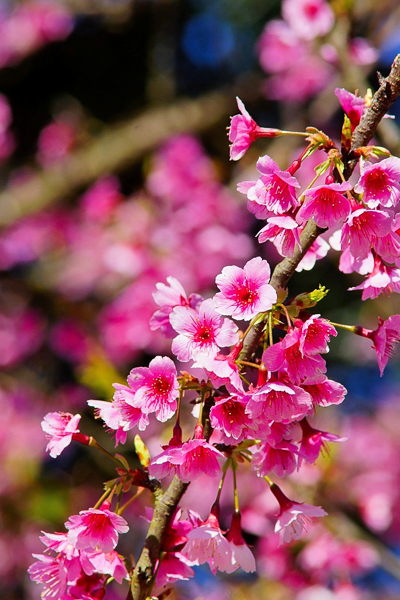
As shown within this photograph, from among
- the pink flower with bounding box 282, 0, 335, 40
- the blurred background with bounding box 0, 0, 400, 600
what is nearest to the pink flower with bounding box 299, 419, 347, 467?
the blurred background with bounding box 0, 0, 400, 600

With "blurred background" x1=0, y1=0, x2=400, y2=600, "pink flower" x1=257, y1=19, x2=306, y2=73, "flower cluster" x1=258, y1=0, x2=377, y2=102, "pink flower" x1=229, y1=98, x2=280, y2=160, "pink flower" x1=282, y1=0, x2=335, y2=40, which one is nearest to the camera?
"pink flower" x1=229, y1=98, x2=280, y2=160

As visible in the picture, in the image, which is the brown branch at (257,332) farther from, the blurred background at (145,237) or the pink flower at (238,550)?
the blurred background at (145,237)

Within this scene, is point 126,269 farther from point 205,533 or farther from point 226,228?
point 205,533

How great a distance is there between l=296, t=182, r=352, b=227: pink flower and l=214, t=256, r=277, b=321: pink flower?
0.10 m

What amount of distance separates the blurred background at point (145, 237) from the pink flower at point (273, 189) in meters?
1.57

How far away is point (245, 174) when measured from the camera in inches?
159

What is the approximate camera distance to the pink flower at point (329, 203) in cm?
88

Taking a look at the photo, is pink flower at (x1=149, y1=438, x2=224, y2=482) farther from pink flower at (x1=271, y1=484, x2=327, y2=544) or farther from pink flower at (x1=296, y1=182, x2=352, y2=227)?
pink flower at (x1=296, y1=182, x2=352, y2=227)

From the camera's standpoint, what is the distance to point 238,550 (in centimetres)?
102

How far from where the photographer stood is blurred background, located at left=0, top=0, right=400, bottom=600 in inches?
121

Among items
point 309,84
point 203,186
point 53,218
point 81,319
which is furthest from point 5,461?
point 309,84

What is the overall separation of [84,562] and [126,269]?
9.66 feet

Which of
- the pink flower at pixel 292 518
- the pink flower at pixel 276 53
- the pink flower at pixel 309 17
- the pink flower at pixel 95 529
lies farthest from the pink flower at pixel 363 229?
the pink flower at pixel 276 53

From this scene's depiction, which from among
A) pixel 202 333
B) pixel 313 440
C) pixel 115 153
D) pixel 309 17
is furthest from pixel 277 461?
pixel 115 153
